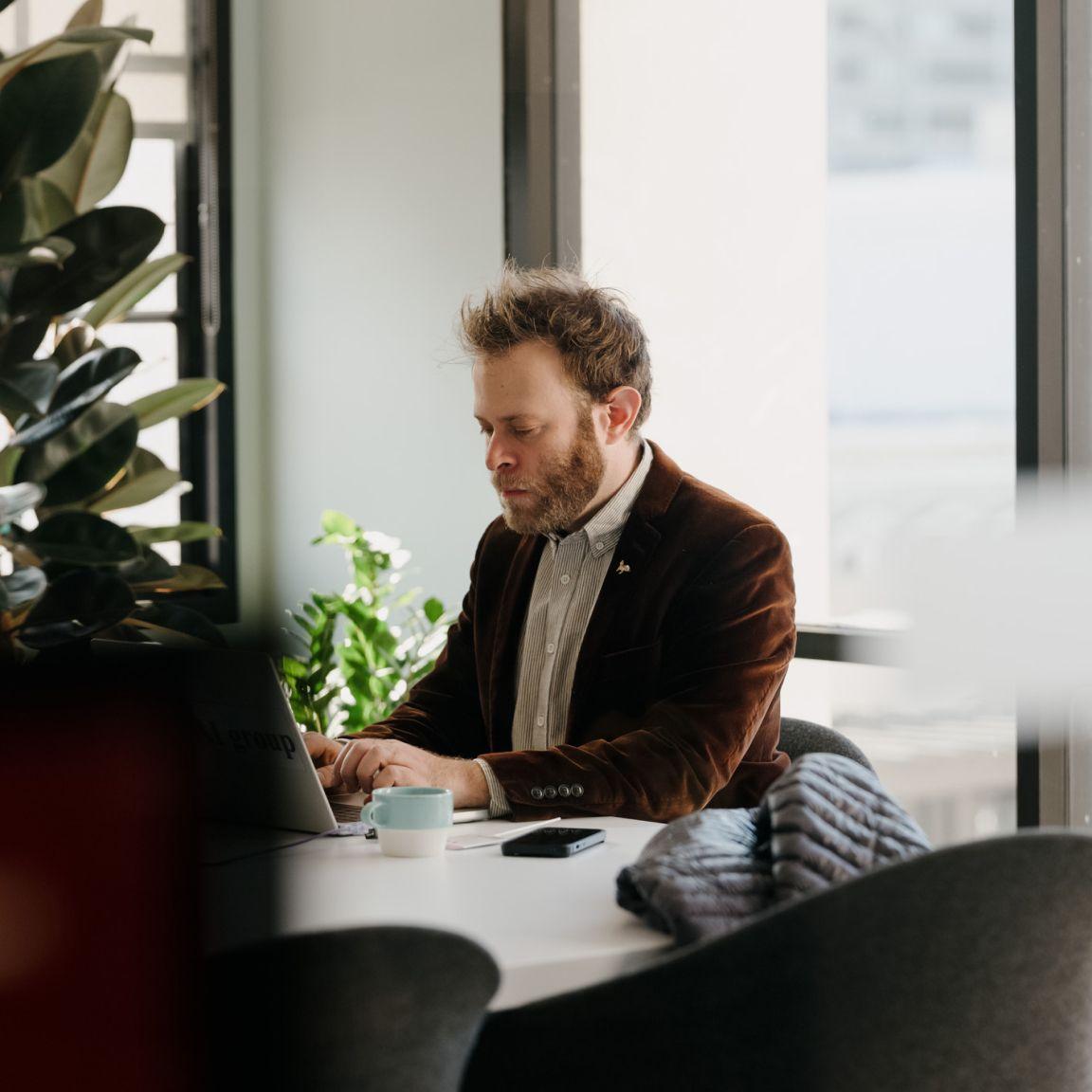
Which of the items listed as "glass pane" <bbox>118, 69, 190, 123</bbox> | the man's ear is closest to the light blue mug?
the man's ear

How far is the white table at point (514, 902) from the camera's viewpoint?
1068 millimetres

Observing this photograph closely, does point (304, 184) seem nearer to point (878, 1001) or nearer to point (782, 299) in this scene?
point (782, 299)

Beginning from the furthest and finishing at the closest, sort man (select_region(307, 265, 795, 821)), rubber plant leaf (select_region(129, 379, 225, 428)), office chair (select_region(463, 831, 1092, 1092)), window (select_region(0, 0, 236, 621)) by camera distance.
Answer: window (select_region(0, 0, 236, 621)) → rubber plant leaf (select_region(129, 379, 225, 428)) → man (select_region(307, 265, 795, 821)) → office chair (select_region(463, 831, 1092, 1092))

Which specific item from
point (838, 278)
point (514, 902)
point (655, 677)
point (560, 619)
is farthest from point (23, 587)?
point (838, 278)

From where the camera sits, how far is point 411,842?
4.83 ft

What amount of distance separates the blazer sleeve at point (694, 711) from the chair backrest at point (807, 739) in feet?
0.22

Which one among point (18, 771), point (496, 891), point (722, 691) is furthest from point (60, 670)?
point (722, 691)

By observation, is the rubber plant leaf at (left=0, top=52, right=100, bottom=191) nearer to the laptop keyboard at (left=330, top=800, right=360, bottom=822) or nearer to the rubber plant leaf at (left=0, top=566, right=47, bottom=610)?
the rubber plant leaf at (left=0, top=566, right=47, bottom=610)

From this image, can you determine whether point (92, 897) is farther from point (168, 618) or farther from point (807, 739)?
point (168, 618)

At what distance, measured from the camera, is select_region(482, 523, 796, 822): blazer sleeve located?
178 centimetres

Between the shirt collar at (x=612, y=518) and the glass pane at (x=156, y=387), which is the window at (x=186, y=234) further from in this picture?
the shirt collar at (x=612, y=518)

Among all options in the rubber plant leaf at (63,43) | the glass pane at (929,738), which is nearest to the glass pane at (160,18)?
the rubber plant leaf at (63,43)

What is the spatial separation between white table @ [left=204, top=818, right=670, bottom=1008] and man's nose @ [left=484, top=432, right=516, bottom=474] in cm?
78

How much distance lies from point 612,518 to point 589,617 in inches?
6.3
